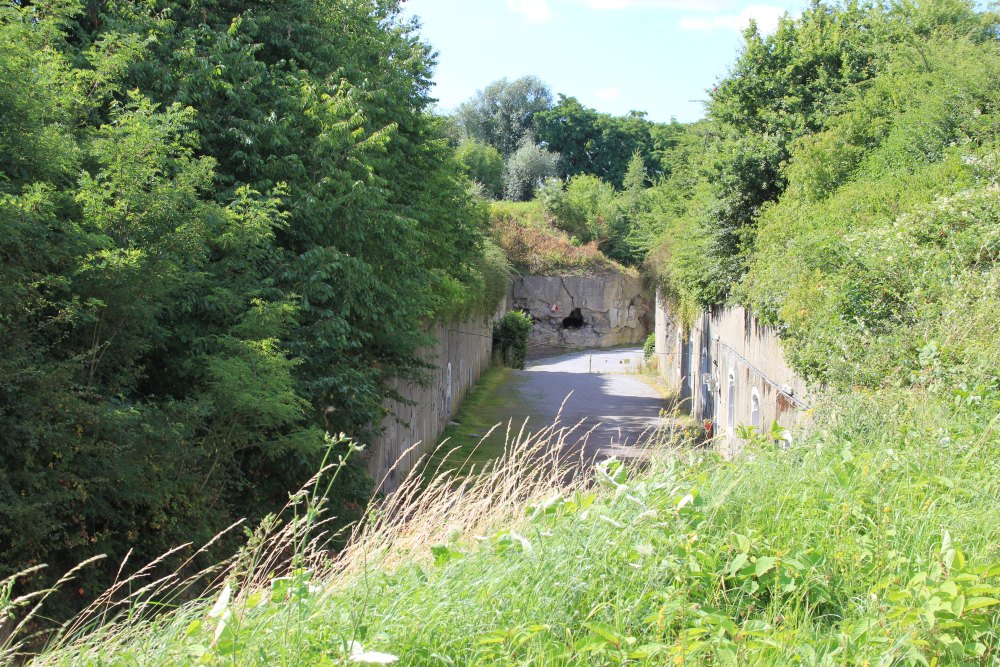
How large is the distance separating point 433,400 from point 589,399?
27.8ft

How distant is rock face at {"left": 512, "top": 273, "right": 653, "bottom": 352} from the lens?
153 ft

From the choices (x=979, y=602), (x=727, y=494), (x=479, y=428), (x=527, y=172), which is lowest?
(x=479, y=428)

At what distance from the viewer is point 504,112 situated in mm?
71688

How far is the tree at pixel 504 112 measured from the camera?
233 feet

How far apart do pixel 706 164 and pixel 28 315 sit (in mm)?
15247

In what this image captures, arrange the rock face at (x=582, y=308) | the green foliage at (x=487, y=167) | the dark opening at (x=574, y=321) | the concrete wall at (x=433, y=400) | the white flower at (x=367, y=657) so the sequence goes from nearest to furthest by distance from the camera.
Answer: the white flower at (x=367, y=657) → the concrete wall at (x=433, y=400) → the rock face at (x=582, y=308) → the dark opening at (x=574, y=321) → the green foliage at (x=487, y=167)

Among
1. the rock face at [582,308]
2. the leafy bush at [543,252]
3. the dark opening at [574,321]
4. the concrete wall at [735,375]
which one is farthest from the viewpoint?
the dark opening at [574,321]

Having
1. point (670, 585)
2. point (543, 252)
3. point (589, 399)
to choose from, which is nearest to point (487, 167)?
point (543, 252)

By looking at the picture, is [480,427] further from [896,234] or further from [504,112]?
[504,112]

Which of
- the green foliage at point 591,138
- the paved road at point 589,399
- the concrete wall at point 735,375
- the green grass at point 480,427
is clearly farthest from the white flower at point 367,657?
the green foliage at point 591,138

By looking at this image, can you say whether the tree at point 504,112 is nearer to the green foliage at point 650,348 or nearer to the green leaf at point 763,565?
the green foliage at point 650,348

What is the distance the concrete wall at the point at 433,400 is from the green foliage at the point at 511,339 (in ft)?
10.2

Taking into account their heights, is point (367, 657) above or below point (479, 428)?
above

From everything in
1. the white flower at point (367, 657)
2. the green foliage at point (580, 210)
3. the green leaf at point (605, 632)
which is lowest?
the green leaf at point (605, 632)
